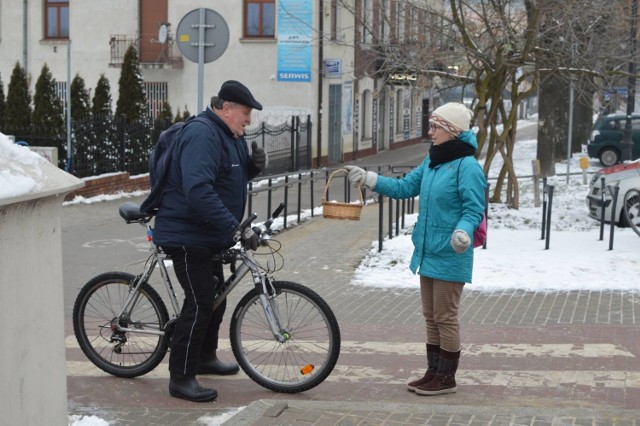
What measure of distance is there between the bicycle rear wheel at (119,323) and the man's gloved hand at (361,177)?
4.59 ft

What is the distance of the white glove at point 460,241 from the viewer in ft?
19.3

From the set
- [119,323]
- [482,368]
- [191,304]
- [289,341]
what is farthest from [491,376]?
[119,323]

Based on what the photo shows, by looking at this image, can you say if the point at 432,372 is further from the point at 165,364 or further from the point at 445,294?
the point at 165,364

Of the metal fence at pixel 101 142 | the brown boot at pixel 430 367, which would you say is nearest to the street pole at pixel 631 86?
Answer: the metal fence at pixel 101 142

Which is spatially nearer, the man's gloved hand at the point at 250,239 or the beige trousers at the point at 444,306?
the man's gloved hand at the point at 250,239

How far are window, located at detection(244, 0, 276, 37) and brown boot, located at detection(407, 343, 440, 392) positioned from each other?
27.0m

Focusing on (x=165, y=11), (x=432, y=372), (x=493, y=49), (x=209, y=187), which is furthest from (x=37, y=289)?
(x=165, y=11)

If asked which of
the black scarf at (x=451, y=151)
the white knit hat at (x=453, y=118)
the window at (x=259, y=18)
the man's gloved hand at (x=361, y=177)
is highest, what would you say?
the window at (x=259, y=18)

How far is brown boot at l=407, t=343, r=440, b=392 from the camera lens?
6.38 meters

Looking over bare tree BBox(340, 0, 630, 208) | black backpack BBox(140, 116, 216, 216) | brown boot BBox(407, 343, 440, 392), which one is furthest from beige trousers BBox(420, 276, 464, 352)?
bare tree BBox(340, 0, 630, 208)

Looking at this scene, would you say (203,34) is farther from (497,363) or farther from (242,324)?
(242,324)

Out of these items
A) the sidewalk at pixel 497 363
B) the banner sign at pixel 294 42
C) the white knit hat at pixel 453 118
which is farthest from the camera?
the banner sign at pixel 294 42

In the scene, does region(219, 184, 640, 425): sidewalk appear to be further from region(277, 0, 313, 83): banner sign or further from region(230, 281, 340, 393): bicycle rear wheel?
region(277, 0, 313, 83): banner sign

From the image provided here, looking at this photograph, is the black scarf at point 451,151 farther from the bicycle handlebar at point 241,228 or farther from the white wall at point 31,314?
the white wall at point 31,314
